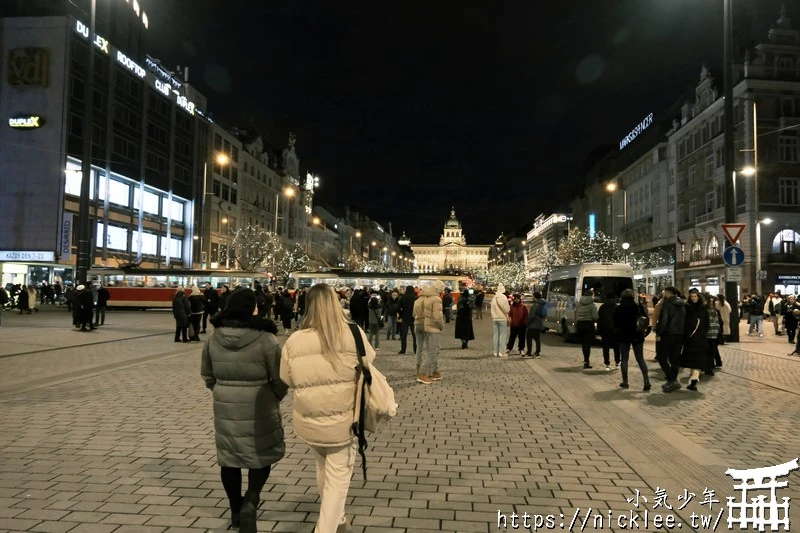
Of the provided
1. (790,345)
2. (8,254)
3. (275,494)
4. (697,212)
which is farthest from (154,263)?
(275,494)

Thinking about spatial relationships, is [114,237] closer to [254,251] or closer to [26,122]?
[26,122]

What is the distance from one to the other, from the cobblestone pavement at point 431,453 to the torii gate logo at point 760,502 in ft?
0.36

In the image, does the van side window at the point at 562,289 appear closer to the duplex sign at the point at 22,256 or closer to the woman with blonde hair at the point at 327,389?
the woman with blonde hair at the point at 327,389

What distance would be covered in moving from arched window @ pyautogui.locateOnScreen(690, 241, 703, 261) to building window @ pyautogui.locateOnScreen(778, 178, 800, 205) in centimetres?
874

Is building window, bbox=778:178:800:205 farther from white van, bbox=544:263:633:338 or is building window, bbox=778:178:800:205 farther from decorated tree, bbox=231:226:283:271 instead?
decorated tree, bbox=231:226:283:271

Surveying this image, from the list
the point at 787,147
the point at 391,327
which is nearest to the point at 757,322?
the point at 391,327

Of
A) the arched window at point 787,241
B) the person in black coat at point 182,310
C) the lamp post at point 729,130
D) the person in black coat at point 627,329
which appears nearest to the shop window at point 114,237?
the person in black coat at point 182,310

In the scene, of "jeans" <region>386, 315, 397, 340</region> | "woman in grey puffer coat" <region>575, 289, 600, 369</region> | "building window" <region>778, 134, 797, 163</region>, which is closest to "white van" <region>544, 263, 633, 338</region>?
"jeans" <region>386, 315, 397, 340</region>

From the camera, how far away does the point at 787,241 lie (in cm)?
4606

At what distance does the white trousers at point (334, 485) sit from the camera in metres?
4.12

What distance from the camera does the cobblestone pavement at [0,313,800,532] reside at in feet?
16.4

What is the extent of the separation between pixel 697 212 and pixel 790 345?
36776mm

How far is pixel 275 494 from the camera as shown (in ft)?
17.9

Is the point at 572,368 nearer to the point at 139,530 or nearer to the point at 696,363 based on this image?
the point at 696,363
